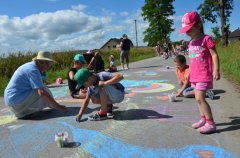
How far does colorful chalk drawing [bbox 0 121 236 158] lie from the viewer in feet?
11.6

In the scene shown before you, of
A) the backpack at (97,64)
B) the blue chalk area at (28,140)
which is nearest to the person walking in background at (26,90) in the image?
the blue chalk area at (28,140)

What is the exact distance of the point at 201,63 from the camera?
4.24 meters

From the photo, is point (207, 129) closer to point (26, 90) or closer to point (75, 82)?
point (26, 90)

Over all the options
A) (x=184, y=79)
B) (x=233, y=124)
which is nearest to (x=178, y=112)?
(x=233, y=124)

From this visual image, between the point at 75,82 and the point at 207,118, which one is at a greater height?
the point at 75,82

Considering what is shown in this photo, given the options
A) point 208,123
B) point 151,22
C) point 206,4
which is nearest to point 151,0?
point 151,22

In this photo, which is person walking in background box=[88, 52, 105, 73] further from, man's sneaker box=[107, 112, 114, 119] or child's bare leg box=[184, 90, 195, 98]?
man's sneaker box=[107, 112, 114, 119]

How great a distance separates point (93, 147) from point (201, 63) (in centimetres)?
180

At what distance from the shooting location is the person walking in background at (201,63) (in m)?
4.17

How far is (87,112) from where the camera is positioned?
5770mm

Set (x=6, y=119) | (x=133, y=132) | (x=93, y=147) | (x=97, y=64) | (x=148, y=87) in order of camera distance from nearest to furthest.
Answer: (x=93, y=147), (x=133, y=132), (x=6, y=119), (x=148, y=87), (x=97, y=64)

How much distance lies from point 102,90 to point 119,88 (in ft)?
1.25

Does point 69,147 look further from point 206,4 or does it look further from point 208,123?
point 206,4

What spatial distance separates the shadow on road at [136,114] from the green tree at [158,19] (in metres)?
51.8
